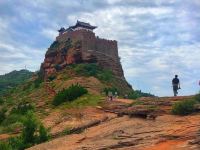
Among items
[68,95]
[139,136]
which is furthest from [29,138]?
[68,95]

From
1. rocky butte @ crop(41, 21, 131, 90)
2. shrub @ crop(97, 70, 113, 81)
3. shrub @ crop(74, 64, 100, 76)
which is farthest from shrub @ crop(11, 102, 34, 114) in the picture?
rocky butte @ crop(41, 21, 131, 90)

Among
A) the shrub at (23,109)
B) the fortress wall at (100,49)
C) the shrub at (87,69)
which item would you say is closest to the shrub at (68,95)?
the shrub at (23,109)

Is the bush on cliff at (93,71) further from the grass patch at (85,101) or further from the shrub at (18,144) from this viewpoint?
the shrub at (18,144)

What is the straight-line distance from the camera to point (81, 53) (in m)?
69.2

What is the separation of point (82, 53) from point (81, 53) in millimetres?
194

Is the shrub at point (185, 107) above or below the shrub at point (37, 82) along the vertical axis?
below

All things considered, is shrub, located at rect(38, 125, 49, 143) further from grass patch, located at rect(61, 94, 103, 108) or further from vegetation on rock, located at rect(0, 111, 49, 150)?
grass patch, located at rect(61, 94, 103, 108)

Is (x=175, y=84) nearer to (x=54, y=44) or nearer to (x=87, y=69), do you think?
(x=87, y=69)

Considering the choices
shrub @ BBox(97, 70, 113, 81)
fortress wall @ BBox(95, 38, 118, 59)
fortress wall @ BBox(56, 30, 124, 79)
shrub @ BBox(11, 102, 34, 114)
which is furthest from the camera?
fortress wall @ BBox(95, 38, 118, 59)

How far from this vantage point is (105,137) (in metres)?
27.5

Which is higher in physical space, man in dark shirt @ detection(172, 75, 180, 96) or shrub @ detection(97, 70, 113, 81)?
shrub @ detection(97, 70, 113, 81)

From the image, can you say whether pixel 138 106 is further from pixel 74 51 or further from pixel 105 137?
pixel 74 51

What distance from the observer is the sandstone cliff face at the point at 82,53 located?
69375mm

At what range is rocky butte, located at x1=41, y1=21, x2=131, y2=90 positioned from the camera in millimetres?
69400
